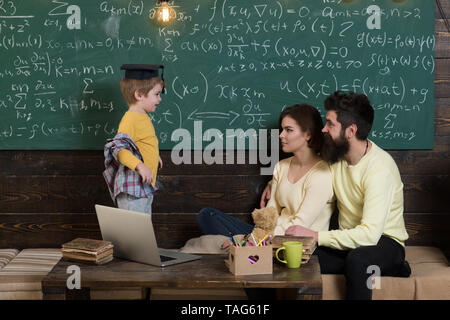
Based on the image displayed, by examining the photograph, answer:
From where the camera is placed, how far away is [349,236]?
255 centimetres

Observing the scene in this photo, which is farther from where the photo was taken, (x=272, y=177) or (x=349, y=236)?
(x=272, y=177)

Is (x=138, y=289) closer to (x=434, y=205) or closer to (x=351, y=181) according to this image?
(x=351, y=181)

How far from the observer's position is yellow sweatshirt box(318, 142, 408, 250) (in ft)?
8.37

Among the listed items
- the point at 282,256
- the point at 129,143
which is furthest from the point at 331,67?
the point at 282,256

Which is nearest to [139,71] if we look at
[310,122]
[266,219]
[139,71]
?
[139,71]

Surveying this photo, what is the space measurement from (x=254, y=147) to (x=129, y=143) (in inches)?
31.7

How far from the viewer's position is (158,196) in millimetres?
3381

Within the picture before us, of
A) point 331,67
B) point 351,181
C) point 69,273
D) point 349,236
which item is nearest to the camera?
point 69,273

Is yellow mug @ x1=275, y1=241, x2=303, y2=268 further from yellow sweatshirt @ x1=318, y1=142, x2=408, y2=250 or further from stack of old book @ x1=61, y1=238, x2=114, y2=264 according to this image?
stack of old book @ x1=61, y1=238, x2=114, y2=264

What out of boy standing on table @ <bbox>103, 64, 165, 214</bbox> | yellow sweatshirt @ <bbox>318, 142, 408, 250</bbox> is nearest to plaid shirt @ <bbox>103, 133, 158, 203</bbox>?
boy standing on table @ <bbox>103, 64, 165, 214</bbox>

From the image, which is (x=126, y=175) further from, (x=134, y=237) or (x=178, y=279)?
(x=178, y=279)

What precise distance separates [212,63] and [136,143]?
0.71m

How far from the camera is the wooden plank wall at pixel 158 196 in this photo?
3.29 meters

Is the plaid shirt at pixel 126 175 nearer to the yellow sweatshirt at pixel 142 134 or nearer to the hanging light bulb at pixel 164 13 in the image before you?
the yellow sweatshirt at pixel 142 134
